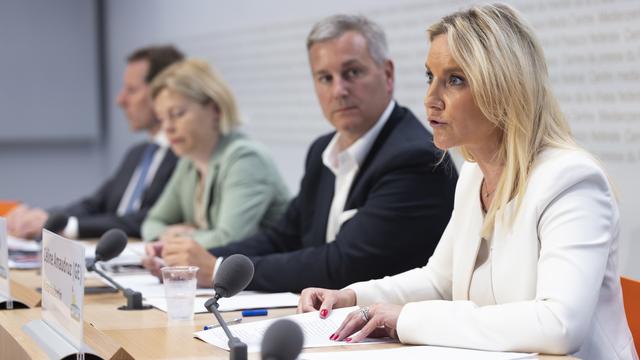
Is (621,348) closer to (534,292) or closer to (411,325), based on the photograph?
(534,292)

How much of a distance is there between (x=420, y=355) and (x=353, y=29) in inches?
59.2

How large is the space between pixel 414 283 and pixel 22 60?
5814mm

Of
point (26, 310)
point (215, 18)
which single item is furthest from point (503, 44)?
point (215, 18)

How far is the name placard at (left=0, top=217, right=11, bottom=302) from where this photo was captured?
2.48 m

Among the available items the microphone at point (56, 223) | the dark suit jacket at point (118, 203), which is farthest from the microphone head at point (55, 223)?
the dark suit jacket at point (118, 203)

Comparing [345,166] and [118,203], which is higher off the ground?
[345,166]

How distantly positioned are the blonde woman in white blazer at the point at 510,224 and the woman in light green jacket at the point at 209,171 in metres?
1.58

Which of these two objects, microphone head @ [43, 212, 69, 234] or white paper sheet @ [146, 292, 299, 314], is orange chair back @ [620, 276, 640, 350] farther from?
microphone head @ [43, 212, 69, 234]

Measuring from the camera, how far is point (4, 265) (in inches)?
100

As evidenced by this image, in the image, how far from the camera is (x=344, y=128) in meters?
2.99

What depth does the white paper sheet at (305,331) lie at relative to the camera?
1.86 m

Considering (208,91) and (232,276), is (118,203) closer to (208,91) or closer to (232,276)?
(208,91)

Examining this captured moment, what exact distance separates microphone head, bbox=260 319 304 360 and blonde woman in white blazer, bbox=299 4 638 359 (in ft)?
1.74

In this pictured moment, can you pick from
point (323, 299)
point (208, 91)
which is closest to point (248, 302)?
point (323, 299)
